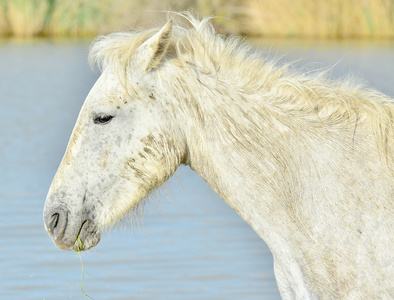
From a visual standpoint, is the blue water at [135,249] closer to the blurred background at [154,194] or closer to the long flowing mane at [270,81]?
the blurred background at [154,194]

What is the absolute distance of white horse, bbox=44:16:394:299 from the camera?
131 inches

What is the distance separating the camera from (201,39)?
3.59 metres

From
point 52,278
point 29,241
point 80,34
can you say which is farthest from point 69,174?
point 80,34

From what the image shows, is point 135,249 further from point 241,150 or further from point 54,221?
point 241,150

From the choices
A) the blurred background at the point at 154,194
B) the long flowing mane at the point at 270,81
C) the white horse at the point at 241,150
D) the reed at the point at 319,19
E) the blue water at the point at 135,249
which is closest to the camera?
the white horse at the point at 241,150

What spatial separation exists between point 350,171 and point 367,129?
215mm

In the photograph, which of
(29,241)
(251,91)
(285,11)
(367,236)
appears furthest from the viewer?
(285,11)

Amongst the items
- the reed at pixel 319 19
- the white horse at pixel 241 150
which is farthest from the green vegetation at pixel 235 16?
the white horse at pixel 241 150

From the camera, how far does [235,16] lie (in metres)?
22.1

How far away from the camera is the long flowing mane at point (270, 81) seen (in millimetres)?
3457

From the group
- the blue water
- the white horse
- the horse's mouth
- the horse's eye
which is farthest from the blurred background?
the horse's eye

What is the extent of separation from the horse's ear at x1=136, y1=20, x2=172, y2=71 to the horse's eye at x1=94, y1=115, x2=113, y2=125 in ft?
0.87

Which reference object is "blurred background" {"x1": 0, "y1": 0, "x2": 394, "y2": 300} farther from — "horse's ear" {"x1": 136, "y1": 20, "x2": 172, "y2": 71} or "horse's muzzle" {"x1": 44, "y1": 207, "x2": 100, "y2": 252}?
"horse's ear" {"x1": 136, "y1": 20, "x2": 172, "y2": 71}

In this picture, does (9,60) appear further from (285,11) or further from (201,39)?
(201,39)
